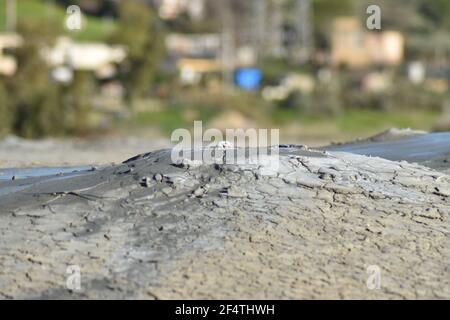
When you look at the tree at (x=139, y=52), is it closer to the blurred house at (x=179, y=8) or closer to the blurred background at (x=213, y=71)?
Result: the blurred background at (x=213, y=71)

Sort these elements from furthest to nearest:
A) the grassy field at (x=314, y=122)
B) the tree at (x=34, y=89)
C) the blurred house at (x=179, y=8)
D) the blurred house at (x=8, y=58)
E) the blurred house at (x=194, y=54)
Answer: the blurred house at (x=179, y=8) → the blurred house at (x=194, y=54) → the blurred house at (x=8, y=58) → the grassy field at (x=314, y=122) → the tree at (x=34, y=89)

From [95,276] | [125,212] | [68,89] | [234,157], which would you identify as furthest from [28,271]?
[68,89]

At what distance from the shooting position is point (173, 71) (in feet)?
151

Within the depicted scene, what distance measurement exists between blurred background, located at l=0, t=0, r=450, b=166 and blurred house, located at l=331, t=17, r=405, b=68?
89mm

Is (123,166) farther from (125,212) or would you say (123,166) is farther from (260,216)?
(260,216)

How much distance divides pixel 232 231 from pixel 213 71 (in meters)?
43.9

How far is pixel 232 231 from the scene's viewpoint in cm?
644

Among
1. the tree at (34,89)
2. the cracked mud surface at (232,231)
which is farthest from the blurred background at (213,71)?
the cracked mud surface at (232,231)

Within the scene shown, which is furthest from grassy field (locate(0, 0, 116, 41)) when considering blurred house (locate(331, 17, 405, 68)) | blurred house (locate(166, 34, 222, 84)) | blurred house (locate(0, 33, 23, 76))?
blurred house (locate(331, 17, 405, 68))

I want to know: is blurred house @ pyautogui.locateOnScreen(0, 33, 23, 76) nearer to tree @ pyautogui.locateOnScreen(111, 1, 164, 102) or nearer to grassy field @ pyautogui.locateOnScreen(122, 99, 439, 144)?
tree @ pyautogui.locateOnScreen(111, 1, 164, 102)

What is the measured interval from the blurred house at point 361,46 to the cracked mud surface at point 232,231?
1898 inches

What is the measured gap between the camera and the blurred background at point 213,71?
2575 centimetres
